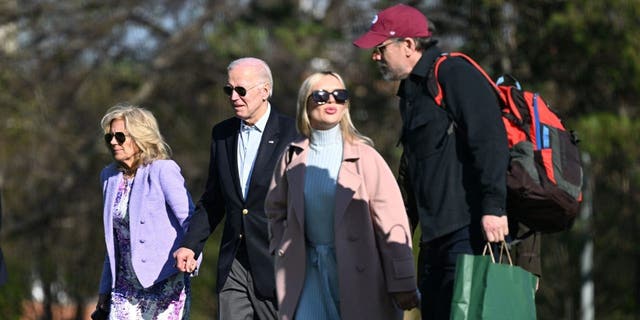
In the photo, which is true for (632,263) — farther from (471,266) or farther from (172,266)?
(471,266)

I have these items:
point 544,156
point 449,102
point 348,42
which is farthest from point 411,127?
point 348,42

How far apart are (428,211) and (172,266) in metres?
1.76

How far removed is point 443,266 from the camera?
5527mm

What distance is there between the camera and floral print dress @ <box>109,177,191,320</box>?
6.81 meters

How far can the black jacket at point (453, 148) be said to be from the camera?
5.41 meters

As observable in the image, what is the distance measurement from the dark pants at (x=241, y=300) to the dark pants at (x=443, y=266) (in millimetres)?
1113

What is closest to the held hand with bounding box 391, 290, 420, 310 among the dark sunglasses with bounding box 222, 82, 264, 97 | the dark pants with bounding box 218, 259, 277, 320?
the dark pants with bounding box 218, 259, 277, 320

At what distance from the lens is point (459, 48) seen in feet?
60.8

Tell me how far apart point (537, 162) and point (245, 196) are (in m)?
1.61

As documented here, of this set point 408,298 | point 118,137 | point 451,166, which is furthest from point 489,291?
point 118,137

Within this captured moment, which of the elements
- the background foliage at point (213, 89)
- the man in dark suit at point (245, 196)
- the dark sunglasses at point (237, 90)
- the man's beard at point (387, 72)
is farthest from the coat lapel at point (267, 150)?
the background foliage at point (213, 89)

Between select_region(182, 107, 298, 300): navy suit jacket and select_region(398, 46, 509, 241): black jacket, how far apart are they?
1.10m

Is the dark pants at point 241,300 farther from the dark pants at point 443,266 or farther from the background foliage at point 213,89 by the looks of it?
the background foliage at point 213,89

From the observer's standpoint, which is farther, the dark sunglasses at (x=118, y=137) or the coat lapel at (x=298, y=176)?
the dark sunglasses at (x=118, y=137)
